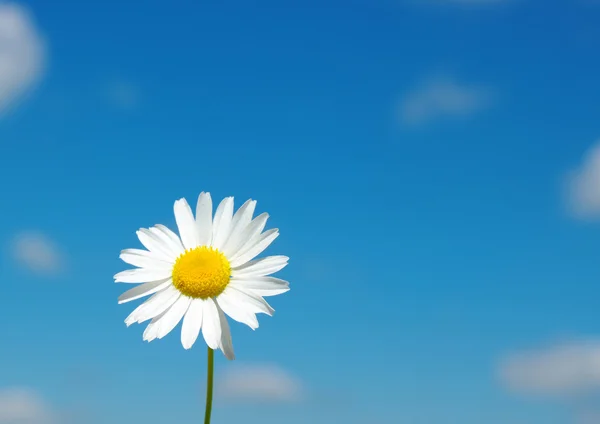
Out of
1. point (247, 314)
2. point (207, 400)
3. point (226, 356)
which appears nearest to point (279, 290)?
point (247, 314)

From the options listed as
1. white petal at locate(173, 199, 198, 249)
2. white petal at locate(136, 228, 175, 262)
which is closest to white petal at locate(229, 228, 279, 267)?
white petal at locate(173, 199, 198, 249)

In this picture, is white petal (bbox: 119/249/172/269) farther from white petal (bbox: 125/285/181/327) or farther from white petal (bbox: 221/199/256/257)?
white petal (bbox: 221/199/256/257)

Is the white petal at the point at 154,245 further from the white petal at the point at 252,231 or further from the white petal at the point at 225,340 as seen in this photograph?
the white petal at the point at 225,340

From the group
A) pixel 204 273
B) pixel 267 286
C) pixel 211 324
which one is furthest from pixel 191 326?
pixel 267 286

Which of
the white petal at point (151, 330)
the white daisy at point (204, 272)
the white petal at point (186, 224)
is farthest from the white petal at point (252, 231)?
the white petal at point (151, 330)

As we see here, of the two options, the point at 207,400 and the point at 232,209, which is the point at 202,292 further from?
the point at 207,400
